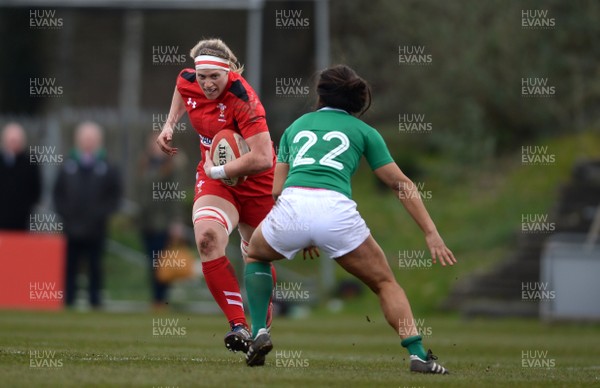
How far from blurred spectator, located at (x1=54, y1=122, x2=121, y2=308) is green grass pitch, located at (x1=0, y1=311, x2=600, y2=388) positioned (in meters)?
1.52

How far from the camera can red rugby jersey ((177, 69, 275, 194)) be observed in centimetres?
946

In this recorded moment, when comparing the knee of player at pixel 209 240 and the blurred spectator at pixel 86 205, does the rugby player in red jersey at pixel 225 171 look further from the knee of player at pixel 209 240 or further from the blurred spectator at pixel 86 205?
the blurred spectator at pixel 86 205

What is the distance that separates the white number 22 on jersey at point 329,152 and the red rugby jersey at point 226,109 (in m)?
1.00

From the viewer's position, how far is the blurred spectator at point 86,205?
19.1 metres

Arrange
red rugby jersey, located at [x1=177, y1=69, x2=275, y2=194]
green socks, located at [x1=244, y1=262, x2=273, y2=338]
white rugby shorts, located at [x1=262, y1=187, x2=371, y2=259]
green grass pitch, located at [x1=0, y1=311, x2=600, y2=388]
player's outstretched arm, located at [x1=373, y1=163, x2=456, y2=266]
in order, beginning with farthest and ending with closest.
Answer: red rugby jersey, located at [x1=177, y1=69, x2=275, y2=194], green socks, located at [x1=244, y1=262, x2=273, y2=338], player's outstretched arm, located at [x1=373, y1=163, x2=456, y2=266], white rugby shorts, located at [x1=262, y1=187, x2=371, y2=259], green grass pitch, located at [x1=0, y1=311, x2=600, y2=388]

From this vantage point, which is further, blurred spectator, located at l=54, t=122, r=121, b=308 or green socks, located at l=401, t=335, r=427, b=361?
blurred spectator, located at l=54, t=122, r=121, b=308

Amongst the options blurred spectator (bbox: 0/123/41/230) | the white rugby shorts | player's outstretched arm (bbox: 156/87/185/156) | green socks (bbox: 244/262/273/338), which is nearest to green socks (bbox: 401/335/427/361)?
the white rugby shorts

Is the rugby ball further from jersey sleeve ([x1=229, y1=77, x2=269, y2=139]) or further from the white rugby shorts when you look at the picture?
the white rugby shorts

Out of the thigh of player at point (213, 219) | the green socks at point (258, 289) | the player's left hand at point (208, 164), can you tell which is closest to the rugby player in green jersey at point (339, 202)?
the green socks at point (258, 289)

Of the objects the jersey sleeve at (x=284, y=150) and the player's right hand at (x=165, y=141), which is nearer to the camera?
the jersey sleeve at (x=284, y=150)

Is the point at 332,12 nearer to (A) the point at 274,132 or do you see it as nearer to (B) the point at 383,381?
(A) the point at 274,132

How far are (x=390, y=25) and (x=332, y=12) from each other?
1794 mm

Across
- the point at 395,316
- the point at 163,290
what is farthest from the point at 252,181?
the point at 163,290

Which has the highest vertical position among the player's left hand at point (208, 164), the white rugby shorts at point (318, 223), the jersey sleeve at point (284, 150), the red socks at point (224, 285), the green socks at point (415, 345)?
the jersey sleeve at point (284, 150)
